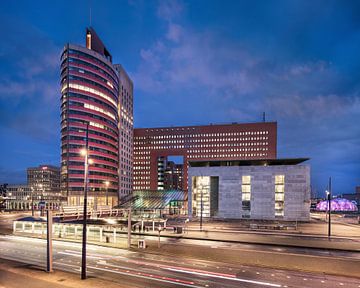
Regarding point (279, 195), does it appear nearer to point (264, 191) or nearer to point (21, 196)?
point (264, 191)

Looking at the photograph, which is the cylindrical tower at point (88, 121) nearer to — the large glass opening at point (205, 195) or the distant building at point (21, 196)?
the large glass opening at point (205, 195)

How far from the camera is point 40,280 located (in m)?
16.8

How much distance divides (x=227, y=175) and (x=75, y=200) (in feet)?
204

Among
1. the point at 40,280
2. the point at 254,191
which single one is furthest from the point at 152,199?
the point at 40,280

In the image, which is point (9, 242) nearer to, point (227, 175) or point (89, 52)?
point (227, 175)

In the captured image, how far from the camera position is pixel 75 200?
96.0 metres

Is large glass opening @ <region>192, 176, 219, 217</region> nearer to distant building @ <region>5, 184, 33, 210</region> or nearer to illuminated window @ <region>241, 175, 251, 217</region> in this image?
illuminated window @ <region>241, 175, 251, 217</region>

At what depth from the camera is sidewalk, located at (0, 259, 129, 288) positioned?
51.7 ft

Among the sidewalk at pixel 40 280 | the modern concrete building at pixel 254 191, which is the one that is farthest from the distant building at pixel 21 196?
the sidewalk at pixel 40 280

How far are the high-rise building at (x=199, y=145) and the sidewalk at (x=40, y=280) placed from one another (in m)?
143

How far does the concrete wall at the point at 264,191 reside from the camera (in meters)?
59.0

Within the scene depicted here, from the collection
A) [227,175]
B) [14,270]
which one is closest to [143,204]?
[227,175]

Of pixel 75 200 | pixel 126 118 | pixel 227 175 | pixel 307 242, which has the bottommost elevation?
pixel 75 200

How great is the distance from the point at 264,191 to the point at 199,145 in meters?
112
